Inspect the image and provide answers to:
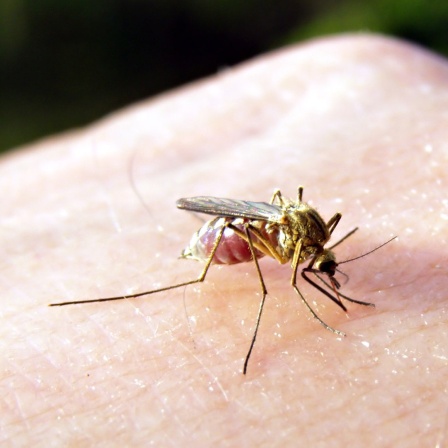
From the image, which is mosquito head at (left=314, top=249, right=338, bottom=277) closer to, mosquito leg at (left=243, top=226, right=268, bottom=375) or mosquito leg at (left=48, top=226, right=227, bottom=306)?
mosquito leg at (left=243, top=226, right=268, bottom=375)

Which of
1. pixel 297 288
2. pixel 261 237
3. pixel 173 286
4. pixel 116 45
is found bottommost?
pixel 116 45

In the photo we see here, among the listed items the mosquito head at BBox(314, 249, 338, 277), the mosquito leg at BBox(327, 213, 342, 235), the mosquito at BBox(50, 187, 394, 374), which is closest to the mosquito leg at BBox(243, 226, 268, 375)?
the mosquito at BBox(50, 187, 394, 374)

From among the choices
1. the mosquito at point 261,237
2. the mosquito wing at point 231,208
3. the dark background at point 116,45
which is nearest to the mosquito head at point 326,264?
the mosquito at point 261,237

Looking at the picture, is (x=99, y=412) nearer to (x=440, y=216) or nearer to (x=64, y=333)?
(x=64, y=333)

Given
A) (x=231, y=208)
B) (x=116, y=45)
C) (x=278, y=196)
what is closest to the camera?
(x=231, y=208)

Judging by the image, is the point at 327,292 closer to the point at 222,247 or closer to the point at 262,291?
the point at 262,291

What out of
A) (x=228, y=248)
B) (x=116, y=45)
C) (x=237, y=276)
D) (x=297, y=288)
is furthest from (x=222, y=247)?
(x=116, y=45)
